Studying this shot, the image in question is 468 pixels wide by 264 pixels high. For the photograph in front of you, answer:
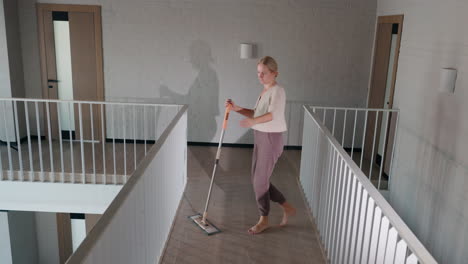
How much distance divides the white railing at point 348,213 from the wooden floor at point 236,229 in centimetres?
20

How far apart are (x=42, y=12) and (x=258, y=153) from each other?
462 centimetres

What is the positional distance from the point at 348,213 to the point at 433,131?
6.95ft

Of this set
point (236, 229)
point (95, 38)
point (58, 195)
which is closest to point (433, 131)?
point (236, 229)

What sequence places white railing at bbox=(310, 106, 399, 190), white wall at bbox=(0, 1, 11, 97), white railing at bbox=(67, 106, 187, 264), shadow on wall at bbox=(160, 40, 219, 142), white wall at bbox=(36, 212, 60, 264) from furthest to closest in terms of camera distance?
white wall at bbox=(36, 212, 60, 264)
shadow on wall at bbox=(160, 40, 219, 142)
white wall at bbox=(0, 1, 11, 97)
white railing at bbox=(310, 106, 399, 190)
white railing at bbox=(67, 106, 187, 264)

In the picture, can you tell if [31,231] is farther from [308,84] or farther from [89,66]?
[308,84]

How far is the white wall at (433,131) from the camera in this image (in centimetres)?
374

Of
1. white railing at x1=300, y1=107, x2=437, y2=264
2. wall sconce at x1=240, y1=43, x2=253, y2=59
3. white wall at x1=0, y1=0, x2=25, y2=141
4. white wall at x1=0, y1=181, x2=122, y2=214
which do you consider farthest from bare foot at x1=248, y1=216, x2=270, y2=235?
white wall at x1=0, y1=0, x2=25, y2=141

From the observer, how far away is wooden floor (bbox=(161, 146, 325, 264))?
3.33 m

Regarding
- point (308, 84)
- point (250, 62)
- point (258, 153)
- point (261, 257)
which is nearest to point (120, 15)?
point (250, 62)

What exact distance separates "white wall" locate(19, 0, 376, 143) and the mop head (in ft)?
9.54

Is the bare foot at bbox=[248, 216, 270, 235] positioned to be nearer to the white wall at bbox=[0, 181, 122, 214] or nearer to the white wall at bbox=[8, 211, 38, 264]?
the white wall at bbox=[0, 181, 122, 214]

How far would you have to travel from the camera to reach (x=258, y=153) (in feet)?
11.4

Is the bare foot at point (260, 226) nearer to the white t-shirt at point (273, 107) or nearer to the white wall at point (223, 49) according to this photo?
the white t-shirt at point (273, 107)

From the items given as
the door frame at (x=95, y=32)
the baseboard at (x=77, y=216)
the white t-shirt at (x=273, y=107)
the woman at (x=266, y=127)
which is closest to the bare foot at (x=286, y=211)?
the woman at (x=266, y=127)
